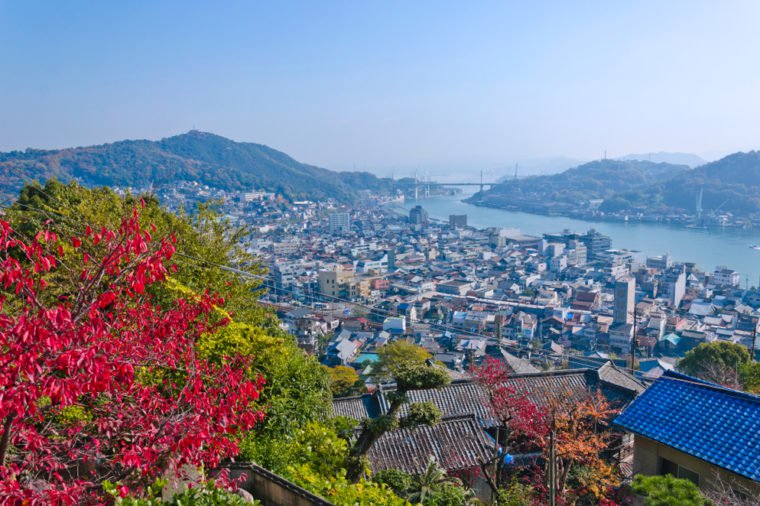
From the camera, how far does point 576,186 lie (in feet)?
256

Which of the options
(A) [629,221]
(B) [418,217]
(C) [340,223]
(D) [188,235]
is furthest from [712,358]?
(C) [340,223]

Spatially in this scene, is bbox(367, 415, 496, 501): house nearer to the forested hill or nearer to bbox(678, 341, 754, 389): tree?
bbox(678, 341, 754, 389): tree

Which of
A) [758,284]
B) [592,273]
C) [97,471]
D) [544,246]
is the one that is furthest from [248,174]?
[97,471]

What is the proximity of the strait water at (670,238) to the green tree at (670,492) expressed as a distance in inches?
1367

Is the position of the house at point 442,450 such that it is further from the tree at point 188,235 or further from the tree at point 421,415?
the tree at point 421,415

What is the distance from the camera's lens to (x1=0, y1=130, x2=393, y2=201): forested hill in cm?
6303

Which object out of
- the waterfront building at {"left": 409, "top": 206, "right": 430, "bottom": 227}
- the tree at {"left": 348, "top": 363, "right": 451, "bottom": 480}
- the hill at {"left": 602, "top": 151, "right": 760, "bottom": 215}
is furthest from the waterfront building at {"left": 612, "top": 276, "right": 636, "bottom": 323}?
the waterfront building at {"left": 409, "top": 206, "right": 430, "bottom": 227}

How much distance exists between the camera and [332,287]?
3141 cm

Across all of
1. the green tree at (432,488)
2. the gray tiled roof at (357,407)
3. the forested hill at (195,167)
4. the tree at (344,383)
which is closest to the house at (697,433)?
the green tree at (432,488)

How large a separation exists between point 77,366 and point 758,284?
3771 cm

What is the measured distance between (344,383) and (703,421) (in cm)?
857

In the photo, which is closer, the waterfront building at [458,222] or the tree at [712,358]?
the tree at [712,358]

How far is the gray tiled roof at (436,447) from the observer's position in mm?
5508

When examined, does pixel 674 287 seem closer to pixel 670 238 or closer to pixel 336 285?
pixel 336 285
